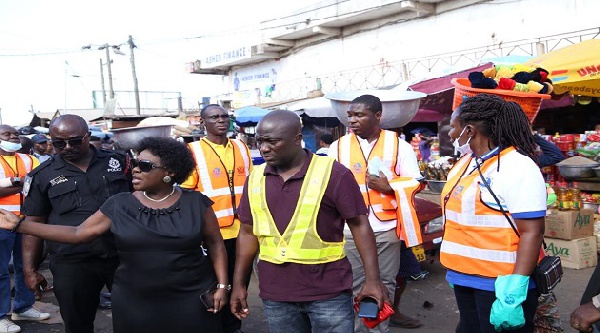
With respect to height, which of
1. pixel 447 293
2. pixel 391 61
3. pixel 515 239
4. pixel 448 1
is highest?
pixel 448 1

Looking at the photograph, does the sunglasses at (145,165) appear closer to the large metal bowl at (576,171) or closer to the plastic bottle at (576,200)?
the plastic bottle at (576,200)

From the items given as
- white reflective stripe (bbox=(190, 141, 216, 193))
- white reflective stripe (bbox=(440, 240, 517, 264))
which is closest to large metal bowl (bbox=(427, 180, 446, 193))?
white reflective stripe (bbox=(190, 141, 216, 193))

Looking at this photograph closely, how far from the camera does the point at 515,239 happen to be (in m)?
2.64

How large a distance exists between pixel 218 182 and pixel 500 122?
252 centimetres

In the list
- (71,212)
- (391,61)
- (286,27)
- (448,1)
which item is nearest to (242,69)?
(286,27)

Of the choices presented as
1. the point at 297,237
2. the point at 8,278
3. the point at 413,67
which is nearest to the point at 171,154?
the point at 297,237

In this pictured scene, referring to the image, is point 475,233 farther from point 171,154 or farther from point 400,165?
point 171,154

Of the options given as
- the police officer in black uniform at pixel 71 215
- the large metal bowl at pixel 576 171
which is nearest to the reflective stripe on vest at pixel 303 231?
the police officer in black uniform at pixel 71 215

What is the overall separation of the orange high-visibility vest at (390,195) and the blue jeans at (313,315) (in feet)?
4.28

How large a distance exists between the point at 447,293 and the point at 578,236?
206 centimetres

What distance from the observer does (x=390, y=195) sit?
13.3 feet

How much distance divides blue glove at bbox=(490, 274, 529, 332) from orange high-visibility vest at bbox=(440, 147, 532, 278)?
114 millimetres

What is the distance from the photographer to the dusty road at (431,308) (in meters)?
5.11

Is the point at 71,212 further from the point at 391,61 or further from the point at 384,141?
the point at 391,61
